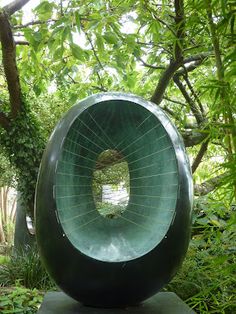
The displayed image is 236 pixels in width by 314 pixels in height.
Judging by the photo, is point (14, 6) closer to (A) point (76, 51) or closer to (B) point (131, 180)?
(A) point (76, 51)

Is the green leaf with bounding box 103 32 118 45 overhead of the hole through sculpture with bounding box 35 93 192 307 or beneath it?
overhead

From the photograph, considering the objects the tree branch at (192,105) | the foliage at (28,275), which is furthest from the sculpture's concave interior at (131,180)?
the foliage at (28,275)

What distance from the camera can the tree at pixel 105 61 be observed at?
244 centimetres

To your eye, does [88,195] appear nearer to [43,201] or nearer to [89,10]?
[43,201]

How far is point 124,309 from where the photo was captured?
1570mm

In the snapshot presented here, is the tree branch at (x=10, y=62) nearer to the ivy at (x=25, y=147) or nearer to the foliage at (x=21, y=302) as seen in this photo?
the ivy at (x=25, y=147)

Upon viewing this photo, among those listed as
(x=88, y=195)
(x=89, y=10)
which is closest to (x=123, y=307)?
(x=88, y=195)

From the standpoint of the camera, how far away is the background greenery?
77.7 inches

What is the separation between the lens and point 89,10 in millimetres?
3018

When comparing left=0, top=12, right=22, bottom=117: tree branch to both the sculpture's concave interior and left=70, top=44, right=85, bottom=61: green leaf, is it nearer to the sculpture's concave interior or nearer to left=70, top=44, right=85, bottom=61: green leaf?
left=70, top=44, right=85, bottom=61: green leaf

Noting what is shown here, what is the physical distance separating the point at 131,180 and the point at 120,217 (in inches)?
6.1

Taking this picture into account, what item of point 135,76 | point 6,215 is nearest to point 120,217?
point 135,76

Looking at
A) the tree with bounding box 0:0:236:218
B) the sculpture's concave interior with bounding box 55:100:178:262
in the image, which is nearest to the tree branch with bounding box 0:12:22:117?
the tree with bounding box 0:0:236:218

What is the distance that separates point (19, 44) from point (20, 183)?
4.57 feet
